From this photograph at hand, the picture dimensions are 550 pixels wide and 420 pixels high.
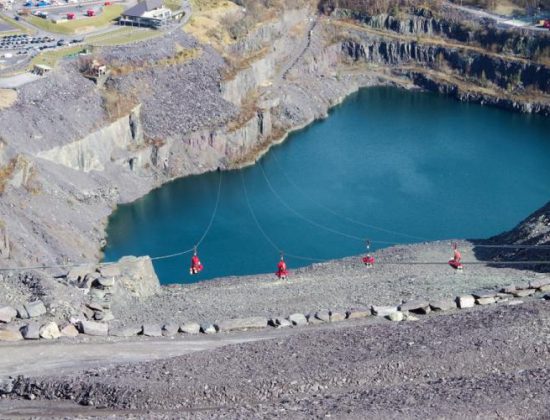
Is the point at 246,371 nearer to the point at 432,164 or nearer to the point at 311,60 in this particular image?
the point at 432,164

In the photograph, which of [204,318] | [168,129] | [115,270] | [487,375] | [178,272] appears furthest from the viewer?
[168,129]

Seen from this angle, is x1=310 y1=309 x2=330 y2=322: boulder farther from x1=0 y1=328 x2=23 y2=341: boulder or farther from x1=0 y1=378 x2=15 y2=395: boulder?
x1=0 y1=378 x2=15 y2=395: boulder

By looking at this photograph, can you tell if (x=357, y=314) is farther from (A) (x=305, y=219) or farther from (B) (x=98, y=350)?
(A) (x=305, y=219)

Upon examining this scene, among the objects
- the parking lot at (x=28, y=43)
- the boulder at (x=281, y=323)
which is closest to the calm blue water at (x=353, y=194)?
the parking lot at (x=28, y=43)

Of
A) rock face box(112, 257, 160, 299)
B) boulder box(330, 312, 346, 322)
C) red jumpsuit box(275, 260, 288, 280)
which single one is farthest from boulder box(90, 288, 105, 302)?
boulder box(330, 312, 346, 322)

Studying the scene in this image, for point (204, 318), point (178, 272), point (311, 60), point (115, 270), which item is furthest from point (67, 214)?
point (311, 60)

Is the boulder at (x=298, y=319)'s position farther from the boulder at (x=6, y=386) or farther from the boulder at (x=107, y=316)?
the boulder at (x=6, y=386)
